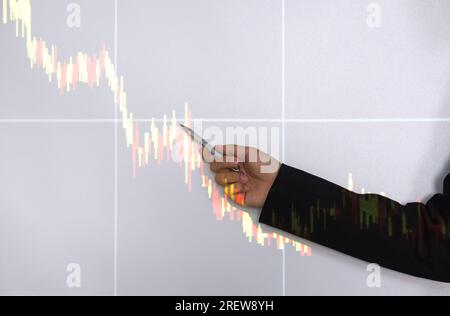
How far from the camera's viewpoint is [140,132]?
0.94 metres

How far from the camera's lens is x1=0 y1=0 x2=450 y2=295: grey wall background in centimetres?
91

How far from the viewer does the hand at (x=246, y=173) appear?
91cm

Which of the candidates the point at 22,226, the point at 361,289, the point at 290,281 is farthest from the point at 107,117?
the point at 361,289

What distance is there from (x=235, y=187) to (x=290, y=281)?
0.21 metres

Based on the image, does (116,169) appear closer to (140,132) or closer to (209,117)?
(140,132)

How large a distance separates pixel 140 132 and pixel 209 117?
0.14 metres

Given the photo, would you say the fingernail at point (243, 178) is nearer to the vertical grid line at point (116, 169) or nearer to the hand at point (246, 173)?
the hand at point (246, 173)

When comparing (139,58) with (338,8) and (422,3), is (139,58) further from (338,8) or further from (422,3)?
(422,3)

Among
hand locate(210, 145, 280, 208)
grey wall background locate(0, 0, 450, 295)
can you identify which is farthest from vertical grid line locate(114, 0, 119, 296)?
hand locate(210, 145, 280, 208)

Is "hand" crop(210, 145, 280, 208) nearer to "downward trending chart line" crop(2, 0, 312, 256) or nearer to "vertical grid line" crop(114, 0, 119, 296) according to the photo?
"downward trending chart line" crop(2, 0, 312, 256)

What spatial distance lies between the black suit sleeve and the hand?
0.08 feet

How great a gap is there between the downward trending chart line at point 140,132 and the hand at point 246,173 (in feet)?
0.08

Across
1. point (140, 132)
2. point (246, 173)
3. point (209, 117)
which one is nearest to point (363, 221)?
point (246, 173)

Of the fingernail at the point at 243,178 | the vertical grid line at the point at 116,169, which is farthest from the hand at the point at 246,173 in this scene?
the vertical grid line at the point at 116,169
